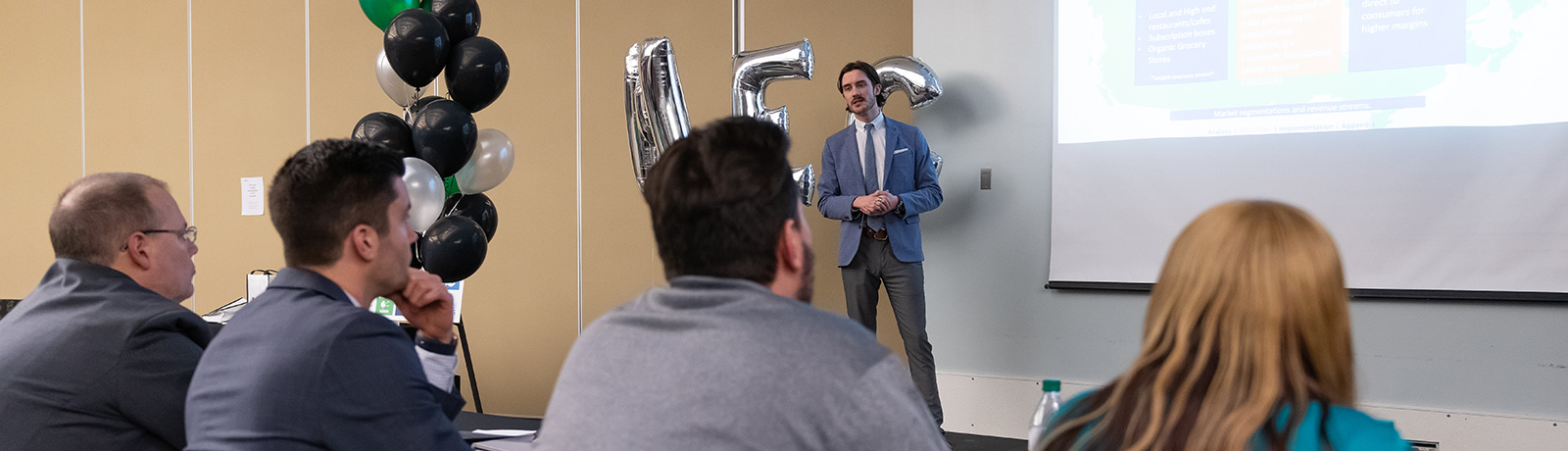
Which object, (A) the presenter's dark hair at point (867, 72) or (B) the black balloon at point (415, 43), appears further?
(A) the presenter's dark hair at point (867, 72)

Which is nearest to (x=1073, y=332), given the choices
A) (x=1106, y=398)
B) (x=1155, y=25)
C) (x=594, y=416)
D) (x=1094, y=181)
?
(x=1094, y=181)

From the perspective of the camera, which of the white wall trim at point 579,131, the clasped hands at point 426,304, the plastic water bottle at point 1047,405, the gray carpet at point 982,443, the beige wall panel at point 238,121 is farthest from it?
the beige wall panel at point 238,121

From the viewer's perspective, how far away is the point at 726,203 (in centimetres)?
100

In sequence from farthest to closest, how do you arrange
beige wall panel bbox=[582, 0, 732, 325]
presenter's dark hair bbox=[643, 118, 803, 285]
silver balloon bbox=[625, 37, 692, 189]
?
beige wall panel bbox=[582, 0, 732, 325] → silver balloon bbox=[625, 37, 692, 189] → presenter's dark hair bbox=[643, 118, 803, 285]

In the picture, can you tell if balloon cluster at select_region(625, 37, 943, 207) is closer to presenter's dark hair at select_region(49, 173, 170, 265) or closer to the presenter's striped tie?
the presenter's striped tie

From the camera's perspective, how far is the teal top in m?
0.87

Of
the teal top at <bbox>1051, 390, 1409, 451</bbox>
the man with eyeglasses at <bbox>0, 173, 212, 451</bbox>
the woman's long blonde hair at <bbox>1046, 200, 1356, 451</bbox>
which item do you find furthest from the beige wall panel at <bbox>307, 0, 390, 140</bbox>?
the teal top at <bbox>1051, 390, 1409, 451</bbox>

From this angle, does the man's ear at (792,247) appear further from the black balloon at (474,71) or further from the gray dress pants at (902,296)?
the gray dress pants at (902,296)

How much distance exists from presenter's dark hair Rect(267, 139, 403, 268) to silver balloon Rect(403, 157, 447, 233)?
54.3 inches

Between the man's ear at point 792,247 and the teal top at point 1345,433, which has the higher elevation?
the man's ear at point 792,247

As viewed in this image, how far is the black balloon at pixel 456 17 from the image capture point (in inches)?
128

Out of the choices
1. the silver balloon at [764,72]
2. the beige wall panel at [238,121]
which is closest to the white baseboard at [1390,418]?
the silver balloon at [764,72]

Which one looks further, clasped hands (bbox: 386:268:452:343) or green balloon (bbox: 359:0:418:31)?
green balloon (bbox: 359:0:418:31)

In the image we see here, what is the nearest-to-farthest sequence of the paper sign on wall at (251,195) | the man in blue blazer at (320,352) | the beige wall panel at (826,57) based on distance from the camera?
the man in blue blazer at (320,352) → the beige wall panel at (826,57) → the paper sign on wall at (251,195)
